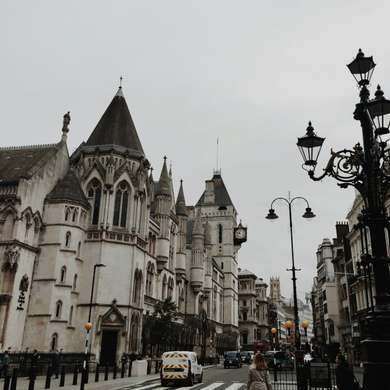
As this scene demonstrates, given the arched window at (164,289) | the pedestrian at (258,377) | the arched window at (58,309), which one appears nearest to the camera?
the pedestrian at (258,377)

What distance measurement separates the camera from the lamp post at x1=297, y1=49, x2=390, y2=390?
6660 millimetres

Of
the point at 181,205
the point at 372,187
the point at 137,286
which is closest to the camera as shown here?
the point at 372,187

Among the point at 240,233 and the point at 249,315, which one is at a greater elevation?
the point at 240,233

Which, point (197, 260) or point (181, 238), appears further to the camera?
point (197, 260)

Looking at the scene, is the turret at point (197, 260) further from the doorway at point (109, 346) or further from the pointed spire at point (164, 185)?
the doorway at point (109, 346)

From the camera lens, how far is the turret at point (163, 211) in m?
44.6

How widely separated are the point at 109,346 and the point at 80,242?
8777 millimetres

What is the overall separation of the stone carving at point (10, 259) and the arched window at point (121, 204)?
9.24m

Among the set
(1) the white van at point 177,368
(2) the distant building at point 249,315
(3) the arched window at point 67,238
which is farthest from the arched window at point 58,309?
(2) the distant building at point 249,315

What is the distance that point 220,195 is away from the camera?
9075cm

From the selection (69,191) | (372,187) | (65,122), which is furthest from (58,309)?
(372,187)

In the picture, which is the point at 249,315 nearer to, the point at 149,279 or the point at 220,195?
A: the point at 220,195

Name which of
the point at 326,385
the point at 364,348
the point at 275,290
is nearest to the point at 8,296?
the point at 326,385

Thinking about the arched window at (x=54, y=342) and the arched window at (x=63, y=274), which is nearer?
the arched window at (x=54, y=342)
